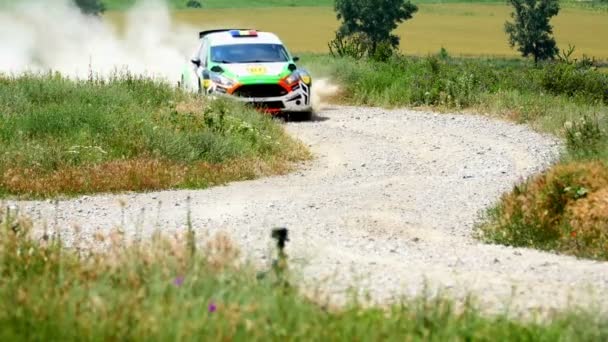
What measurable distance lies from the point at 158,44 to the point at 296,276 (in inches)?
1626

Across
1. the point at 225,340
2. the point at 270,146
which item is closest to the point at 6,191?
the point at 270,146

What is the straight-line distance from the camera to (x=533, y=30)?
337ft

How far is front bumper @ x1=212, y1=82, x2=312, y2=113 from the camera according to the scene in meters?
26.3

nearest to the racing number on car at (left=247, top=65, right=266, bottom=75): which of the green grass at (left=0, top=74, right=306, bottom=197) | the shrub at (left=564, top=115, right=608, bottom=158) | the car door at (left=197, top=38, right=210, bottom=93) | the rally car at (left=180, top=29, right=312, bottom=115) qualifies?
the rally car at (left=180, top=29, right=312, bottom=115)

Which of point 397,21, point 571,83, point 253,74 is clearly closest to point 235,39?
point 253,74

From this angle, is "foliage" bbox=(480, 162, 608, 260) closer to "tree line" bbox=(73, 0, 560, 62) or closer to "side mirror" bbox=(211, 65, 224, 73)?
"side mirror" bbox=(211, 65, 224, 73)

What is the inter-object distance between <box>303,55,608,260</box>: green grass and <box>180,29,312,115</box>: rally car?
4.16m

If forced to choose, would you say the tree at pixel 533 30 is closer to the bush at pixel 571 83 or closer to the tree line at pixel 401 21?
the tree line at pixel 401 21

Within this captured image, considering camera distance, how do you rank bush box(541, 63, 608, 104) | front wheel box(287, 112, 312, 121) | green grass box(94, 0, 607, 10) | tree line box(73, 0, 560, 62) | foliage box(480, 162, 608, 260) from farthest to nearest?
green grass box(94, 0, 607, 10) → tree line box(73, 0, 560, 62) → bush box(541, 63, 608, 104) → front wheel box(287, 112, 312, 121) → foliage box(480, 162, 608, 260)

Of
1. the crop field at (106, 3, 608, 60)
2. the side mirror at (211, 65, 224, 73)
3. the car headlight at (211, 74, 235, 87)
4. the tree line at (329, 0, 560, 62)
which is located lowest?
the crop field at (106, 3, 608, 60)

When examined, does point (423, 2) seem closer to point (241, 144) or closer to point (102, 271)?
point (241, 144)

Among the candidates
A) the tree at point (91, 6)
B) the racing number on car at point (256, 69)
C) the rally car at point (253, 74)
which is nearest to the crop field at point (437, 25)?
the tree at point (91, 6)

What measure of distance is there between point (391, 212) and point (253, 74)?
12.5 m

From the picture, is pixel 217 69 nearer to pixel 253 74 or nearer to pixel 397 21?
pixel 253 74
